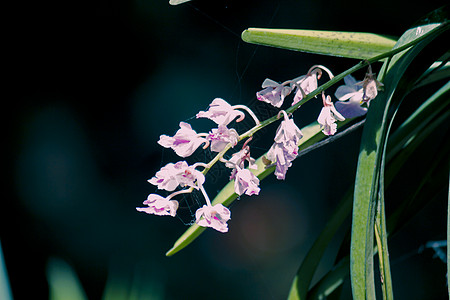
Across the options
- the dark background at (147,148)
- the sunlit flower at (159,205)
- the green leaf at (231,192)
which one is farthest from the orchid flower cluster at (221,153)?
the dark background at (147,148)

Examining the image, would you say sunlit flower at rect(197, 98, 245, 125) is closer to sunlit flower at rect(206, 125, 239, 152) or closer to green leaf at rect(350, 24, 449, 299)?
sunlit flower at rect(206, 125, 239, 152)

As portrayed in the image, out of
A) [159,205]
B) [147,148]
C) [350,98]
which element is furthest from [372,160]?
[147,148]

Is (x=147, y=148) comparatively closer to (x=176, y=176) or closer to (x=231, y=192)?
(x=231, y=192)

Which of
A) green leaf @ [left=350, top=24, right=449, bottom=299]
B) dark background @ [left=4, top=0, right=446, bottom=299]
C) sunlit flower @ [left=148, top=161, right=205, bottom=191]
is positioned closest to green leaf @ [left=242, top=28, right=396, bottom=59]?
green leaf @ [left=350, top=24, right=449, bottom=299]

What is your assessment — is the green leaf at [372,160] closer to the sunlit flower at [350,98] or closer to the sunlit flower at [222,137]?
the sunlit flower at [350,98]

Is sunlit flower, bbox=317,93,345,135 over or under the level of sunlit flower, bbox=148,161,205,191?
over

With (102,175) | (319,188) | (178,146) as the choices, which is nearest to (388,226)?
(319,188)
